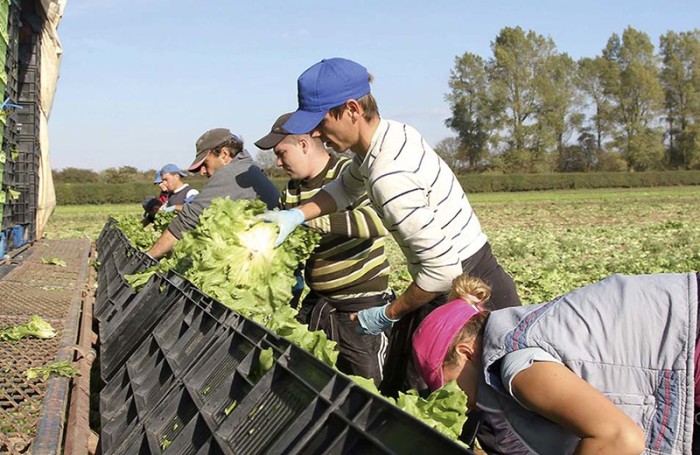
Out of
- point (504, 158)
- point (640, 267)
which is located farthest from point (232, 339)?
point (504, 158)

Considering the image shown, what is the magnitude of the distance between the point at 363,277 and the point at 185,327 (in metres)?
1.47

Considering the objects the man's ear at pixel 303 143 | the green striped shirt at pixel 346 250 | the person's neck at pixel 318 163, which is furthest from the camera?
the person's neck at pixel 318 163

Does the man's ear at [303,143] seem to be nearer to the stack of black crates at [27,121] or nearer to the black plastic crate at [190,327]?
the black plastic crate at [190,327]

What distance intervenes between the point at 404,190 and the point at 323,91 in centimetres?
61

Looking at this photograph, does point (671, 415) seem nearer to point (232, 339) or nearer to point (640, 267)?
point (232, 339)

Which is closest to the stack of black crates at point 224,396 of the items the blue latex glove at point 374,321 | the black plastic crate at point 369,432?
the black plastic crate at point 369,432

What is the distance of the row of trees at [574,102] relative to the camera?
87.9m

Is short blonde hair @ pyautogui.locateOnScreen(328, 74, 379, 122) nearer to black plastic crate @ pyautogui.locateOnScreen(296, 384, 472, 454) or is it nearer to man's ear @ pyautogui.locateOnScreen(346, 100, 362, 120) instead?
man's ear @ pyautogui.locateOnScreen(346, 100, 362, 120)

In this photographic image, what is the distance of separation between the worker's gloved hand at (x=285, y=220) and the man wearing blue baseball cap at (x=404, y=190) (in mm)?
874

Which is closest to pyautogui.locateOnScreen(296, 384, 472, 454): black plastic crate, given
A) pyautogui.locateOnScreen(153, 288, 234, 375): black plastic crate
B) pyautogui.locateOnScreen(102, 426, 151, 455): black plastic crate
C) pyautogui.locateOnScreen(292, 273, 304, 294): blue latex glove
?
pyautogui.locateOnScreen(102, 426, 151, 455): black plastic crate

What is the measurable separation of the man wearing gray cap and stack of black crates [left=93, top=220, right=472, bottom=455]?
53.4 inches

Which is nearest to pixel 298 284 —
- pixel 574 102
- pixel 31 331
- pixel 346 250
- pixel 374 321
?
pixel 346 250

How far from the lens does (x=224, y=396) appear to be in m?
2.80

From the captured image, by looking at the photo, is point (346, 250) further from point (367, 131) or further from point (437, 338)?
point (437, 338)
